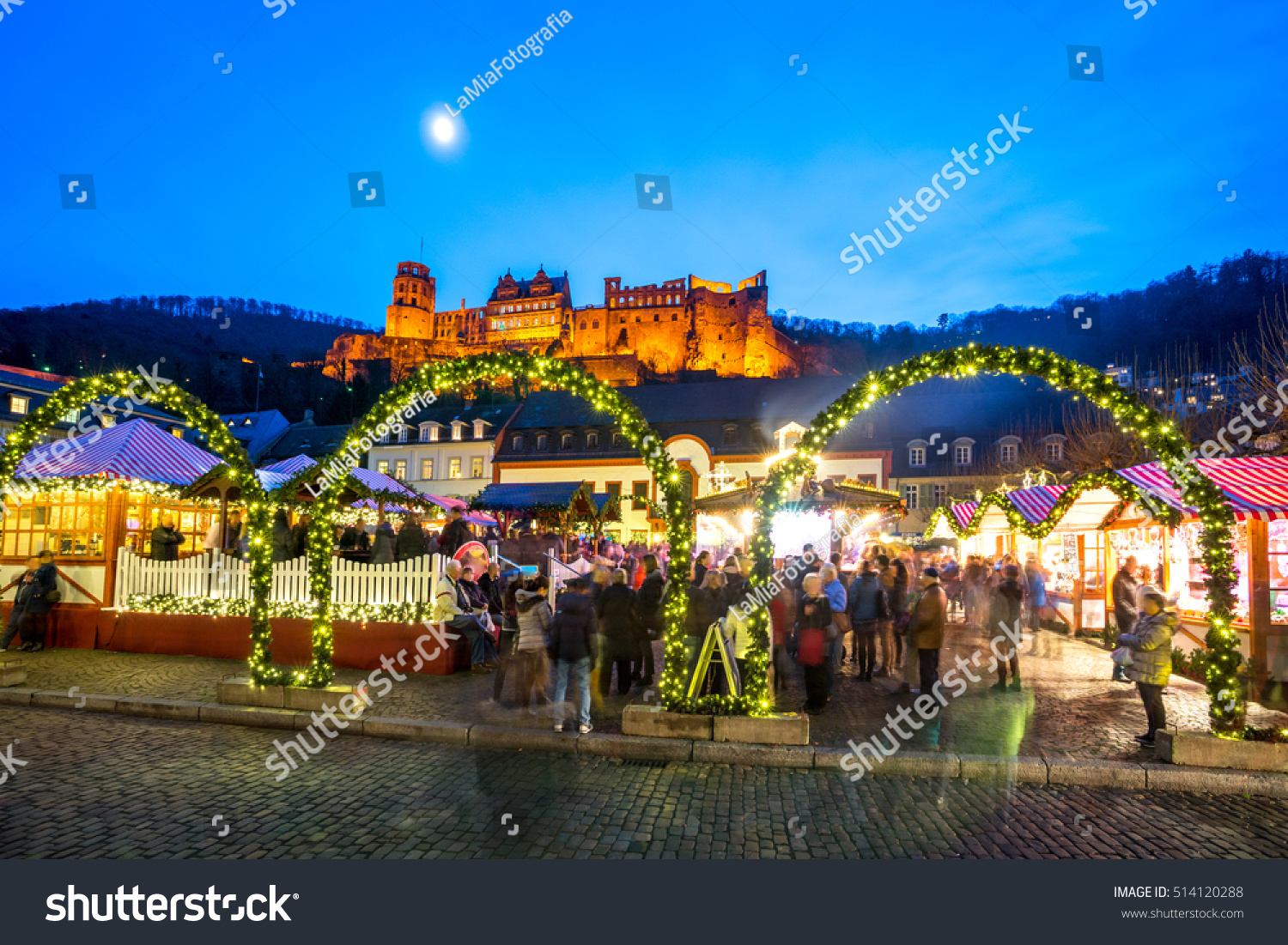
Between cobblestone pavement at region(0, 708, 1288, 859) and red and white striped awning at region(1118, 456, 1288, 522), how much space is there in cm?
491

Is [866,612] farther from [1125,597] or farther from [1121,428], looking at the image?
[1125,597]

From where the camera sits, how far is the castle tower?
111688 millimetres

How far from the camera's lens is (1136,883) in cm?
451

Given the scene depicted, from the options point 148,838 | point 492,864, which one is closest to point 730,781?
point 492,864

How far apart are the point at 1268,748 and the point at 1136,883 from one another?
3282 mm

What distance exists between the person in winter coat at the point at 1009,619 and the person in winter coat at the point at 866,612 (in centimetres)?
155

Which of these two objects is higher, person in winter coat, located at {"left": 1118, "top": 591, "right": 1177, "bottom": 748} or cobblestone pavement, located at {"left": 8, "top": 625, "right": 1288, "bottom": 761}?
person in winter coat, located at {"left": 1118, "top": 591, "right": 1177, "bottom": 748}

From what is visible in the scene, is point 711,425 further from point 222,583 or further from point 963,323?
point 963,323

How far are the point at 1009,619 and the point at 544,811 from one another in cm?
780

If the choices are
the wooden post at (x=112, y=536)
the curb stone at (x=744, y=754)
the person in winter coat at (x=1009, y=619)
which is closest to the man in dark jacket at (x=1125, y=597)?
the person in winter coat at (x=1009, y=619)

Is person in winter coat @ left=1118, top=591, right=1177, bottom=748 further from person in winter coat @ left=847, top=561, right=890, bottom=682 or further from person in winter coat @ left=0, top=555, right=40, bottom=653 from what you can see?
person in winter coat @ left=0, top=555, right=40, bottom=653

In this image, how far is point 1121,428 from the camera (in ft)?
23.0

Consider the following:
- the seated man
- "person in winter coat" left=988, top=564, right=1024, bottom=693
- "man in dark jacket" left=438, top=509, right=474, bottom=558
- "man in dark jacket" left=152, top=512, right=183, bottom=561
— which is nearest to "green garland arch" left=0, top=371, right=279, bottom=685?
the seated man

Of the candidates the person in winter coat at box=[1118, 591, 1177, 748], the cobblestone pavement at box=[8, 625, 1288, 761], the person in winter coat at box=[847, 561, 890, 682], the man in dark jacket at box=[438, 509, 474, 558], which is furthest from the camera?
the man in dark jacket at box=[438, 509, 474, 558]
